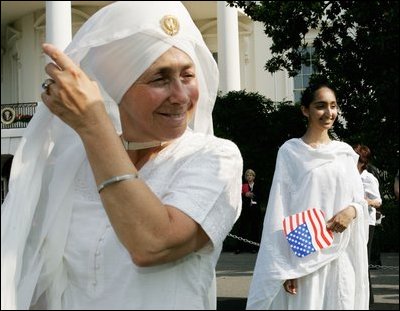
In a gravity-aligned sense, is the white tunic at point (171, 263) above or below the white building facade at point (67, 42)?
below

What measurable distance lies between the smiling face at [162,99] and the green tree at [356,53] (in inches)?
57.4

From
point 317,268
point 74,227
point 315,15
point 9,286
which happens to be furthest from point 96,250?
point 315,15

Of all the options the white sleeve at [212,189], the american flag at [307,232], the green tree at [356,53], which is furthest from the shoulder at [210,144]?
the american flag at [307,232]

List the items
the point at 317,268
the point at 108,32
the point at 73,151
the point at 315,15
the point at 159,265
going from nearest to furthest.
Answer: the point at 159,265, the point at 108,32, the point at 73,151, the point at 317,268, the point at 315,15

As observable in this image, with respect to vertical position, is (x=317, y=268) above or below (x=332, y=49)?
below

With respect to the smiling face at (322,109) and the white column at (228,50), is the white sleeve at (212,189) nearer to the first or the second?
the smiling face at (322,109)

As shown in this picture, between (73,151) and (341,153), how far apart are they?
3.98 m

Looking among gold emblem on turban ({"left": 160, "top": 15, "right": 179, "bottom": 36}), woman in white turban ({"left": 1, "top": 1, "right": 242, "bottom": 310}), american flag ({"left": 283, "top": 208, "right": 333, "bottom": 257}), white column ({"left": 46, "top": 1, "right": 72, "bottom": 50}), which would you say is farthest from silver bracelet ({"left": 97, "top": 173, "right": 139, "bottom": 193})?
white column ({"left": 46, "top": 1, "right": 72, "bottom": 50})

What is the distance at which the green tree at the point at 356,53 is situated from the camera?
429 cm

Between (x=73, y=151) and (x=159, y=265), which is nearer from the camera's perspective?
(x=159, y=265)

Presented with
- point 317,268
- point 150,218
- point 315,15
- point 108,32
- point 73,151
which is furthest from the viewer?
point 315,15

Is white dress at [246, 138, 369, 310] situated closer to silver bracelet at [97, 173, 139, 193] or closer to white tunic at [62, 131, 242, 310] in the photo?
white tunic at [62, 131, 242, 310]

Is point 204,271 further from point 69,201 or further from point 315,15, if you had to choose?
point 315,15

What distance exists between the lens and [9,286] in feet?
6.37
